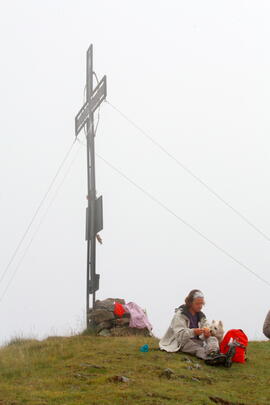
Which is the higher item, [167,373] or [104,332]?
[104,332]

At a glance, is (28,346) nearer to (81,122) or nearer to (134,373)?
(134,373)

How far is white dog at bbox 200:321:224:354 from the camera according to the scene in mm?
11688

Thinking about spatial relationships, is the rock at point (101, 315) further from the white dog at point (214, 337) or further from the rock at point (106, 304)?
the white dog at point (214, 337)

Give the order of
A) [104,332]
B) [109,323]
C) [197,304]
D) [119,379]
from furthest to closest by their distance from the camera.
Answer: [109,323] < [104,332] < [197,304] < [119,379]

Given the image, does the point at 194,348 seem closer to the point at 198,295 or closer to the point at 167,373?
the point at 198,295

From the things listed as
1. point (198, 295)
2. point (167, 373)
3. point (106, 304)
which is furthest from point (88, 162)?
point (167, 373)

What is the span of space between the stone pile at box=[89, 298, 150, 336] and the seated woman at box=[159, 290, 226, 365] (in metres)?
2.77

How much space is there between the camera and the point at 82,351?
41.2 feet

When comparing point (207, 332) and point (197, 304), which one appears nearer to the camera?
point (207, 332)

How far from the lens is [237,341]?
1195 cm

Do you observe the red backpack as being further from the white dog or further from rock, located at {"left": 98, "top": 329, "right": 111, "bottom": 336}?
rock, located at {"left": 98, "top": 329, "right": 111, "bottom": 336}

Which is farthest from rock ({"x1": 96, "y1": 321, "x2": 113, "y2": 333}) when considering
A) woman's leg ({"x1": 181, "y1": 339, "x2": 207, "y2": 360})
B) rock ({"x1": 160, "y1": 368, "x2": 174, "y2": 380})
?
rock ({"x1": 160, "y1": 368, "x2": 174, "y2": 380})

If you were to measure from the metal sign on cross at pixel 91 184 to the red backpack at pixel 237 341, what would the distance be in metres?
4.35

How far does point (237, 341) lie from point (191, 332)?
0.86 metres
